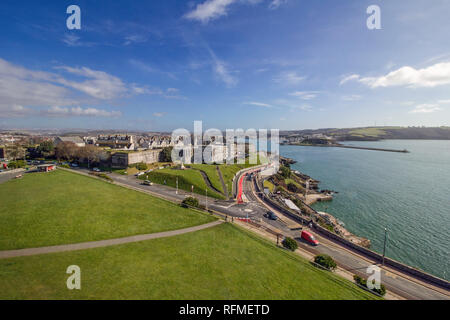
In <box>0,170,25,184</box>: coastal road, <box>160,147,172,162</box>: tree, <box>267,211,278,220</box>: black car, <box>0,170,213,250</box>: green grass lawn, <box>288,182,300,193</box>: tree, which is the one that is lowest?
<box>288,182,300,193</box>: tree

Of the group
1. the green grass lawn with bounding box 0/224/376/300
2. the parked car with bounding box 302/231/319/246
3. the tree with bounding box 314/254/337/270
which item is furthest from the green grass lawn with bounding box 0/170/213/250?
the tree with bounding box 314/254/337/270

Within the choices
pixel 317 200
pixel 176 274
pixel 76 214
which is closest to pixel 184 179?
pixel 76 214

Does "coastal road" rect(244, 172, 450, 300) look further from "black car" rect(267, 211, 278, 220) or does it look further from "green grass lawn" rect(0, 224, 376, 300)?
"green grass lawn" rect(0, 224, 376, 300)

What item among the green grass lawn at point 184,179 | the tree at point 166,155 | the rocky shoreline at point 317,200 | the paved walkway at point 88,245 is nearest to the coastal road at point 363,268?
the rocky shoreline at point 317,200

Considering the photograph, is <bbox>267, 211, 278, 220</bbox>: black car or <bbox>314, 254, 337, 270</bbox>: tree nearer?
<bbox>314, 254, 337, 270</bbox>: tree

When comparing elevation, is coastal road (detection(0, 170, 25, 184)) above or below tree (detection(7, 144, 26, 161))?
below

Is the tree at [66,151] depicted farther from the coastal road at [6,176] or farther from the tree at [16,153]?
the coastal road at [6,176]

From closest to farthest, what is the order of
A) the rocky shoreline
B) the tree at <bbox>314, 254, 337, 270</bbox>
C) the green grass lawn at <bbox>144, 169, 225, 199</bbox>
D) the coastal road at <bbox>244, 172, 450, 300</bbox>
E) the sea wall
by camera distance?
the coastal road at <bbox>244, 172, 450, 300</bbox>
the tree at <bbox>314, 254, 337, 270</bbox>
the sea wall
the rocky shoreline
the green grass lawn at <bbox>144, 169, 225, 199</bbox>
